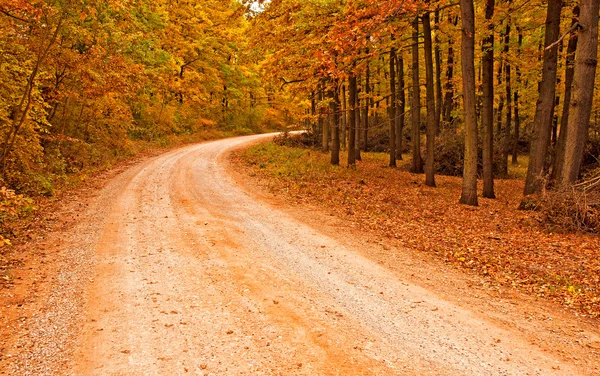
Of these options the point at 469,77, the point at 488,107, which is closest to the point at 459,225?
the point at 469,77

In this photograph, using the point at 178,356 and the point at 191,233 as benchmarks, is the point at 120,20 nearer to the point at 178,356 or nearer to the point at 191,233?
the point at 191,233

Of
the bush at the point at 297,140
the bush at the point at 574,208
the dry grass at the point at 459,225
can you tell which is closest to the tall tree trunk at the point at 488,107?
the dry grass at the point at 459,225

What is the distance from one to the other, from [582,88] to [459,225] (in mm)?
4550

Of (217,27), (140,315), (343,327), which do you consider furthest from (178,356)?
(217,27)

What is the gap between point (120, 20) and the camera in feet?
53.7

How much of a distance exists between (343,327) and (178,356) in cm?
204

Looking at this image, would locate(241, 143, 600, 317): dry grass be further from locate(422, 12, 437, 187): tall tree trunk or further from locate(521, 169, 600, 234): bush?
locate(422, 12, 437, 187): tall tree trunk

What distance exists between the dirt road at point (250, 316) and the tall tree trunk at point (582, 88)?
5963 millimetres

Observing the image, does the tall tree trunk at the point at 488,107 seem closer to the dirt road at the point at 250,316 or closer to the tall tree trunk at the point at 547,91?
the tall tree trunk at the point at 547,91

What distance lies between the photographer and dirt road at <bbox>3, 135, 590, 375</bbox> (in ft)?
13.5

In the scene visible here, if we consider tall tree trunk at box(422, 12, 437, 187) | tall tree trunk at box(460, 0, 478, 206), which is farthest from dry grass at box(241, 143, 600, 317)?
tall tree trunk at box(460, 0, 478, 206)

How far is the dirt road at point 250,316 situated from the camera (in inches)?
162

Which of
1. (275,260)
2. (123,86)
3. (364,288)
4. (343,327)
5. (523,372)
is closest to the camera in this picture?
(523,372)

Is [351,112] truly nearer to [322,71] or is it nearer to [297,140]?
[322,71]
